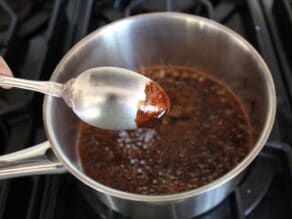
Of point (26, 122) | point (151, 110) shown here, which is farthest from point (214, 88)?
point (26, 122)

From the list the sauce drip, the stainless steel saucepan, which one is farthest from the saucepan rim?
the sauce drip

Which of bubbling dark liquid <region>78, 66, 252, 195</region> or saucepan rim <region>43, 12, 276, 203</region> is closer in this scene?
saucepan rim <region>43, 12, 276, 203</region>

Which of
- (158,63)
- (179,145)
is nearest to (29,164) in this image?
(179,145)

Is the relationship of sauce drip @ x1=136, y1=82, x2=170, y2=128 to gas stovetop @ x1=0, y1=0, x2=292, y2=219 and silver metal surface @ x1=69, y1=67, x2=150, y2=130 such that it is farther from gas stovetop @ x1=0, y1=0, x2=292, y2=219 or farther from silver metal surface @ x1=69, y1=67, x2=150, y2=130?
gas stovetop @ x1=0, y1=0, x2=292, y2=219

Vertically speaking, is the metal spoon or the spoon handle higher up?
the spoon handle

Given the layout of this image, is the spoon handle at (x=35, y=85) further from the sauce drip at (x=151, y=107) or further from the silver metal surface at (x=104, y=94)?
the sauce drip at (x=151, y=107)

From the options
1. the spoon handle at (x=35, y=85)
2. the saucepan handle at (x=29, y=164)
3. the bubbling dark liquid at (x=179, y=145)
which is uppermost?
the spoon handle at (x=35, y=85)

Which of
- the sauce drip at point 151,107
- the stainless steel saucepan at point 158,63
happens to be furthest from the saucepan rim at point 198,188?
the sauce drip at point 151,107
